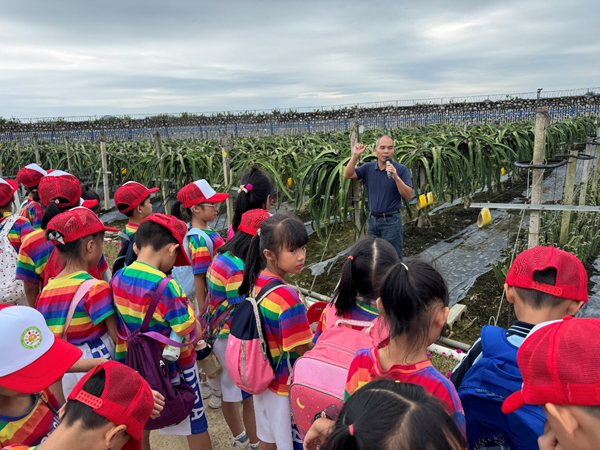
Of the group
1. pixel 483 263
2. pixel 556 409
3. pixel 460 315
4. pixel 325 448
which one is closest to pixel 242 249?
pixel 325 448

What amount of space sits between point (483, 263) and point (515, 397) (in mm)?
3681

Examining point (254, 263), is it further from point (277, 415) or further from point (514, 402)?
point (514, 402)

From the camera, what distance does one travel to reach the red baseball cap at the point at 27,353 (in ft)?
3.49

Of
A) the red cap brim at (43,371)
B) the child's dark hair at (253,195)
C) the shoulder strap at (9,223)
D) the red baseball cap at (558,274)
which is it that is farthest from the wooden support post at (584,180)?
the shoulder strap at (9,223)

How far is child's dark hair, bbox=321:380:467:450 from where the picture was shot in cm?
70

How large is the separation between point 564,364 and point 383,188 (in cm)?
274

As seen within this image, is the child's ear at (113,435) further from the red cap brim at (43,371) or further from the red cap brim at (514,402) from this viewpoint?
the red cap brim at (514,402)

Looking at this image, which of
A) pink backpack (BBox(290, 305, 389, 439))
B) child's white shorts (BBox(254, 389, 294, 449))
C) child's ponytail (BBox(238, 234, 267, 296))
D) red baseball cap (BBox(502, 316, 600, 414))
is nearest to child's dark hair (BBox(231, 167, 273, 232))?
child's ponytail (BBox(238, 234, 267, 296))

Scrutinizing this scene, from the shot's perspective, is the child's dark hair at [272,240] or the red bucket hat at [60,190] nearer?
the child's dark hair at [272,240]

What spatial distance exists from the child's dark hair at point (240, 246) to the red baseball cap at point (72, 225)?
61 centimetres

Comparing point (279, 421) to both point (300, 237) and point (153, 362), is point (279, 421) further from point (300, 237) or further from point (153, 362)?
point (300, 237)

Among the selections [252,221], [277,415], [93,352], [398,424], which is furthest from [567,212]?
[93,352]

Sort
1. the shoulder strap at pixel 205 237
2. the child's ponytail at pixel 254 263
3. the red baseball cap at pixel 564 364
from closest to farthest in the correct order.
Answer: the red baseball cap at pixel 564 364
the child's ponytail at pixel 254 263
the shoulder strap at pixel 205 237

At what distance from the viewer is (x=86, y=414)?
901 millimetres
